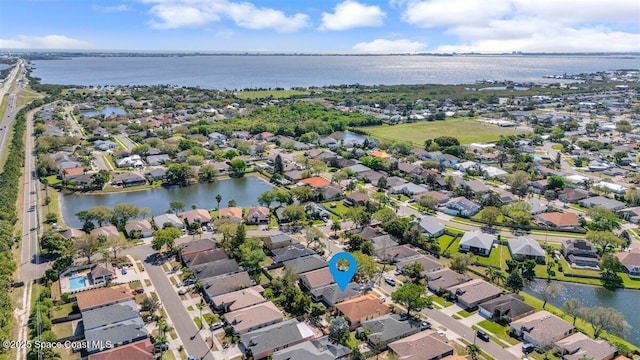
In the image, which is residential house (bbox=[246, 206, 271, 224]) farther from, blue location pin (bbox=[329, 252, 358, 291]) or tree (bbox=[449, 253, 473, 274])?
tree (bbox=[449, 253, 473, 274])

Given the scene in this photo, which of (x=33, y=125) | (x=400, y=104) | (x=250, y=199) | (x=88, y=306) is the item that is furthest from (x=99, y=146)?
(x=400, y=104)

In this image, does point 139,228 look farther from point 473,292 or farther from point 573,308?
point 573,308

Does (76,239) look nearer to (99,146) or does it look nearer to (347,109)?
(99,146)

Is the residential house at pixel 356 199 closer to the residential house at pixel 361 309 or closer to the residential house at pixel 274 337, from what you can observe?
the residential house at pixel 361 309

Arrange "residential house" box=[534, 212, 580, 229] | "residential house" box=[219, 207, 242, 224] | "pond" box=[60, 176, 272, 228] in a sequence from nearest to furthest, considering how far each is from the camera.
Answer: "residential house" box=[534, 212, 580, 229] → "residential house" box=[219, 207, 242, 224] → "pond" box=[60, 176, 272, 228]

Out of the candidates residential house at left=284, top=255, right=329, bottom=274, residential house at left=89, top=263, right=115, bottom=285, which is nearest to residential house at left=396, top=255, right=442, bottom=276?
residential house at left=284, top=255, right=329, bottom=274

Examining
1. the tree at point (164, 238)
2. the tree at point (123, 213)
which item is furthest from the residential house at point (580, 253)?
the tree at point (123, 213)
